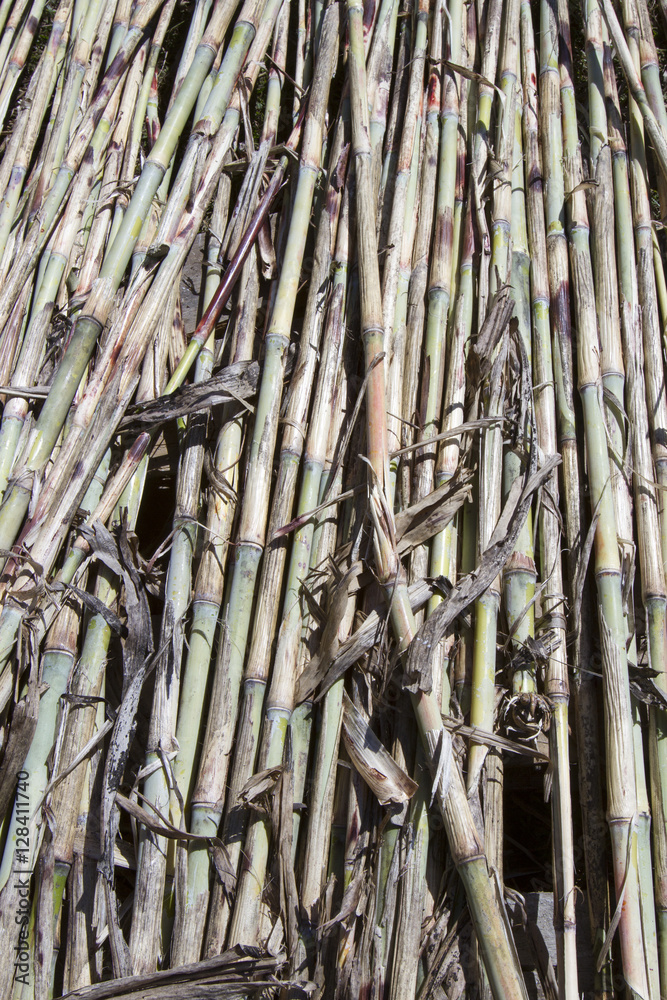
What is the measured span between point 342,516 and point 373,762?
573 millimetres

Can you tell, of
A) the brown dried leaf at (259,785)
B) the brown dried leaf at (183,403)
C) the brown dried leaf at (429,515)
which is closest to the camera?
the brown dried leaf at (259,785)

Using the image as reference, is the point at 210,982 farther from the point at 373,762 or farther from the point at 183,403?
the point at 183,403

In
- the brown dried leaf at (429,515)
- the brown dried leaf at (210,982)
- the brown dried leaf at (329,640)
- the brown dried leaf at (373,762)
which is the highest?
the brown dried leaf at (429,515)

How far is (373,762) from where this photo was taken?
1.51 metres

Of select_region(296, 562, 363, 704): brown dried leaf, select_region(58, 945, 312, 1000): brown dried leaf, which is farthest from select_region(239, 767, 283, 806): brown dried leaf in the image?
select_region(58, 945, 312, 1000): brown dried leaf

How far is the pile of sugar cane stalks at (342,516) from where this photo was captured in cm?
149

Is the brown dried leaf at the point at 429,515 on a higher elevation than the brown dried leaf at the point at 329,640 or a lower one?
higher

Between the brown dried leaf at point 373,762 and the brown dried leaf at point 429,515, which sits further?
the brown dried leaf at point 429,515

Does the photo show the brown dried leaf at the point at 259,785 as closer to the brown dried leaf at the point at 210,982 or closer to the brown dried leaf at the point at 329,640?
the brown dried leaf at the point at 329,640

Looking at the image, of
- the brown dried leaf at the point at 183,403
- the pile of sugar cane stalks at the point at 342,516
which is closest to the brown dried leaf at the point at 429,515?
the pile of sugar cane stalks at the point at 342,516

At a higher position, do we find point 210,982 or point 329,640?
point 329,640

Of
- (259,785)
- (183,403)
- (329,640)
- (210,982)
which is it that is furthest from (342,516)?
(210,982)

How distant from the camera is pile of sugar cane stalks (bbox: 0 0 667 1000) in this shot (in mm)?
1488

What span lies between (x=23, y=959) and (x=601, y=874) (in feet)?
3.91
